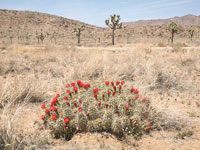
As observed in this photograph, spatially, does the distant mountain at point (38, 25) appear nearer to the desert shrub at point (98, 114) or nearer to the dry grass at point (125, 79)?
the dry grass at point (125, 79)

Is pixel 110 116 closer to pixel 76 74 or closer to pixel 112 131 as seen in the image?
pixel 112 131

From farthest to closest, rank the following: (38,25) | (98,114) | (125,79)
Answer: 1. (38,25)
2. (125,79)
3. (98,114)

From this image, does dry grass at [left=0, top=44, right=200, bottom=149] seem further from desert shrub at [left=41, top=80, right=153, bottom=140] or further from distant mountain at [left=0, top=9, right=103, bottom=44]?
distant mountain at [left=0, top=9, right=103, bottom=44]

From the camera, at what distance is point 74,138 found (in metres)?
2.91

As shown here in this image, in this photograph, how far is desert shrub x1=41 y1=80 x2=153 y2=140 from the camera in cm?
296

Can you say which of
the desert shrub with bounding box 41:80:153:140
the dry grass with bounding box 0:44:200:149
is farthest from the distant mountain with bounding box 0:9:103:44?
the desert shrub with bounding box 41:80:153:140

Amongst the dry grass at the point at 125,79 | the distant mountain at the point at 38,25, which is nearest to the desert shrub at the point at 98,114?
the dry grass at the point at 125,79

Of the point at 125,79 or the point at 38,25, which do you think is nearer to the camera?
the point at 125,79

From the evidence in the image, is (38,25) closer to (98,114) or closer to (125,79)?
(125,79)

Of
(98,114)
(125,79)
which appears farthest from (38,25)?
(98,114)

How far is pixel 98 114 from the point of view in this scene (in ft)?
10.00

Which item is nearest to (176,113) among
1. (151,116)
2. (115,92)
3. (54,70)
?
(151,116)

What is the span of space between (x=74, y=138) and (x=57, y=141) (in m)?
0.30

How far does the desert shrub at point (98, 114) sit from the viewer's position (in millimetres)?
2955
